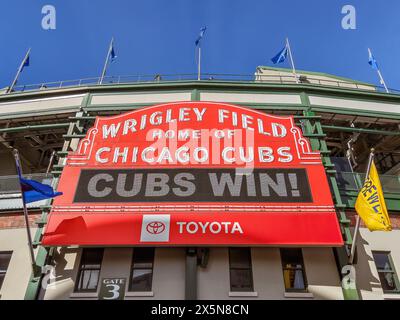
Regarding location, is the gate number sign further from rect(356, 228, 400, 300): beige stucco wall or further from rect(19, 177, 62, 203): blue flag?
rect(356, 228, 400, 300): beige stucco wall

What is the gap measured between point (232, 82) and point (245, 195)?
648cm

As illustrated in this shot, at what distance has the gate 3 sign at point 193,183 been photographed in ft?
34.5

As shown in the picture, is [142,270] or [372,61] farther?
[372,61]

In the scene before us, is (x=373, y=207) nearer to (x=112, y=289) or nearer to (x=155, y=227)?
(x=155, y=227)

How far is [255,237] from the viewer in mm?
10391

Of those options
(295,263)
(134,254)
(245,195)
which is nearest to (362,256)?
(295,263)

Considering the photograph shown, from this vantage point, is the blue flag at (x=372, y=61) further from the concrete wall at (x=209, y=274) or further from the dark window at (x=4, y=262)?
the dark window at (x=4, y=262)

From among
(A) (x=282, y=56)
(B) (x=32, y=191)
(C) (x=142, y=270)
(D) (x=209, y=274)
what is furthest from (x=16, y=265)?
(A) (x=282, y=56)

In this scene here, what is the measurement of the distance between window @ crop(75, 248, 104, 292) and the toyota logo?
7.28ft

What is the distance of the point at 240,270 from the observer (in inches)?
433

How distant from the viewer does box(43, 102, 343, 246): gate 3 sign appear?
34.5 feet

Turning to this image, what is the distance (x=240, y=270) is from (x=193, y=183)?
11.2 feet

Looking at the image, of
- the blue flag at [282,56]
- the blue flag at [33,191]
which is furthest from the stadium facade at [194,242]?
the blue flag at [282,56]

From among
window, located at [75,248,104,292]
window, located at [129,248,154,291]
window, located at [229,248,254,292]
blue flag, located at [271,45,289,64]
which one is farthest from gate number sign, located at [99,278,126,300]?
blue flag, located at [271,45,289,64]
